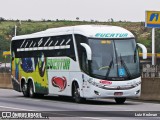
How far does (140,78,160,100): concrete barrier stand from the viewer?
96.5 ft

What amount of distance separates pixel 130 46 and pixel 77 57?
2293 mm

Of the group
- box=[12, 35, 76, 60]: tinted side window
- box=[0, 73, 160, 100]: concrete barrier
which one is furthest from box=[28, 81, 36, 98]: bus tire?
box=[0, 73, 160, 100]: concrete barrier

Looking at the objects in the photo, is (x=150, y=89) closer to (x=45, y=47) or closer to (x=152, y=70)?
(x=152, y=70)

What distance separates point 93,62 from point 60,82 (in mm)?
3551

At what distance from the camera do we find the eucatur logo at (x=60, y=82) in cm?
2928

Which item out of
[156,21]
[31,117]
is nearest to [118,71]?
[31,117]

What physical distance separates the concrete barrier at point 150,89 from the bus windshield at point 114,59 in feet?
8.47

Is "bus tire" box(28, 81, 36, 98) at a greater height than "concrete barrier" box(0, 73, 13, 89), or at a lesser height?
greater

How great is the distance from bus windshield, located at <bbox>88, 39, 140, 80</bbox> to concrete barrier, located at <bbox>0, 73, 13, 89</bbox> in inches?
820

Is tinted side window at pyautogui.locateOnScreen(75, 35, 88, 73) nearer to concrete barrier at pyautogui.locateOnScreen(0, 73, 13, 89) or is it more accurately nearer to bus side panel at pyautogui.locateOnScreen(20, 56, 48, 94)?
bus side panel at pyautogui.locateOnScreen(20, 56, 48, 94)

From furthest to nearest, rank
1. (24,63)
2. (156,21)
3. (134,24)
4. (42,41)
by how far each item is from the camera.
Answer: (134,24) → (156,21) → (24,63) → (42,41)

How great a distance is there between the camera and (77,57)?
27656 mm

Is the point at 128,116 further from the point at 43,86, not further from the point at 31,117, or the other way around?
the point at 43,86

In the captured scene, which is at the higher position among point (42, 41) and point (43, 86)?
point (42, 41)
